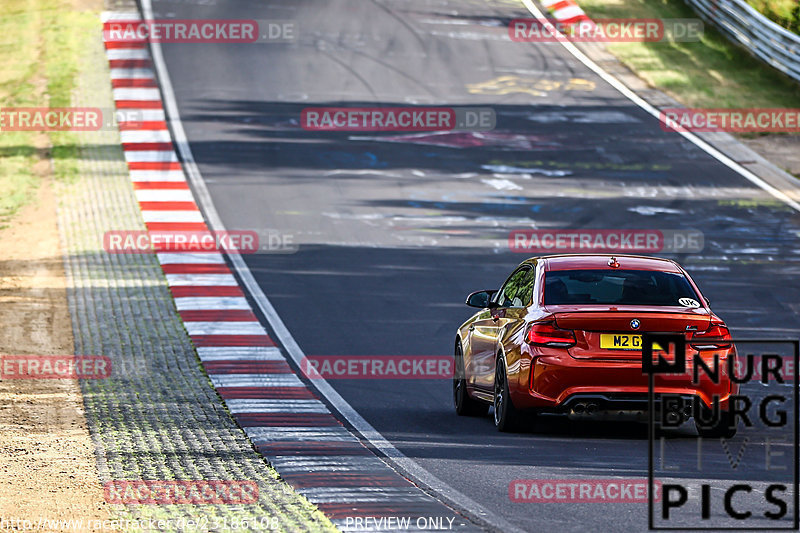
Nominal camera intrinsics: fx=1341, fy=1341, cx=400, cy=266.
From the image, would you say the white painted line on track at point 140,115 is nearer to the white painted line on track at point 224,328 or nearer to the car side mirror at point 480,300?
the white painted line on track at point 224,328

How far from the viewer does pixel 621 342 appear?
416 inches

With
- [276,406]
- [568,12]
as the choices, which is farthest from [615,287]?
[568,12]

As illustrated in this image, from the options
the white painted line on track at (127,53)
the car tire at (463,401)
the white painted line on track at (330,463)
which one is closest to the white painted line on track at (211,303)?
the car tire at (463,401)

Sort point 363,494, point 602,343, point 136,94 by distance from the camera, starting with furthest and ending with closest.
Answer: point 136,94
point 602,343
point 363,494

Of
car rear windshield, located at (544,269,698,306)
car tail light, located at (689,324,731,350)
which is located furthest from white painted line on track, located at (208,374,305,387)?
car tail light, located at (689,324,731,350)

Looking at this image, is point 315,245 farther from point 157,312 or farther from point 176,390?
point 176,390

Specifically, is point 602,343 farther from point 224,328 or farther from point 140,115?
point 140,115

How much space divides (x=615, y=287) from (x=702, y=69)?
73.3ft

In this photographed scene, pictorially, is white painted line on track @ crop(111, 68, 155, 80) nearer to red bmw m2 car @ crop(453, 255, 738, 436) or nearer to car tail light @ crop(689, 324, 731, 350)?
red bmw m2 car @ crop(453, 255, 738, 436)

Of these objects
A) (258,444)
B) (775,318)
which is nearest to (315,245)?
(775,318)

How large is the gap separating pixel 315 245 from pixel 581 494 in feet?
42.4

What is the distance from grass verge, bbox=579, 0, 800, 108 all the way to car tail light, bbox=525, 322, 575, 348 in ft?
68.1

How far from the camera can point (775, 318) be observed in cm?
1716

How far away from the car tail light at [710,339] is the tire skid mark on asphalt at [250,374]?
8.66 ft
